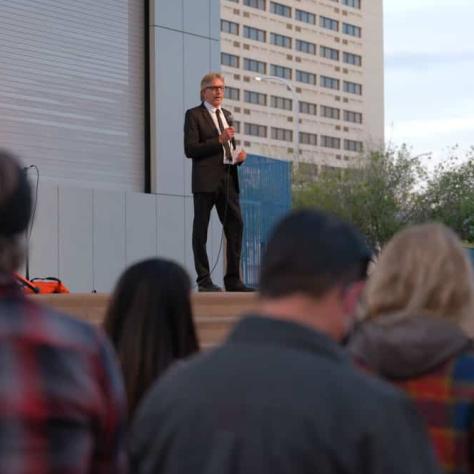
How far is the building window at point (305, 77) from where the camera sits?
482ft

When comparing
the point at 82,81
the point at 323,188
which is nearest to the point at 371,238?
the point at 323,188

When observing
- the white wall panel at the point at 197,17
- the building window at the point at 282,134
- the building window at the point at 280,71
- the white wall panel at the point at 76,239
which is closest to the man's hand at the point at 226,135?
the white wall panel at the point at 76,239

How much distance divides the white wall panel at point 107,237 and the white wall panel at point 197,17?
278 centimetres

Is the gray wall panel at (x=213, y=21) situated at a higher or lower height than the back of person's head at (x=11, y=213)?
higher

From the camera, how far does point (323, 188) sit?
79.6 meters

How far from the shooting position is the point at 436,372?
2.88 metres

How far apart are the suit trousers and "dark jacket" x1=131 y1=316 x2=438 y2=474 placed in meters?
8.62

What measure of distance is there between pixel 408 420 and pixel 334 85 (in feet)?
497

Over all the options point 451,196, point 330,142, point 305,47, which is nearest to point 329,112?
point 330,142

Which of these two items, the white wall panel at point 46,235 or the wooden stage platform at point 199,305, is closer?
the wooden stage platform at point 199,305

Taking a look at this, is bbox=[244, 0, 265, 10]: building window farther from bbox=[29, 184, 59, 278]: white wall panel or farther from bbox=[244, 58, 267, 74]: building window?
bbox=[29, 184, 59, 278]: white wall panel

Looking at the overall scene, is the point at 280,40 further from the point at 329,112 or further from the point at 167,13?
the point at 167,13

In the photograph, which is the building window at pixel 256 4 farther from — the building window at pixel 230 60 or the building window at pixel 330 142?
the building window at pixel 330 142

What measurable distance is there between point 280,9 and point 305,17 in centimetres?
495
